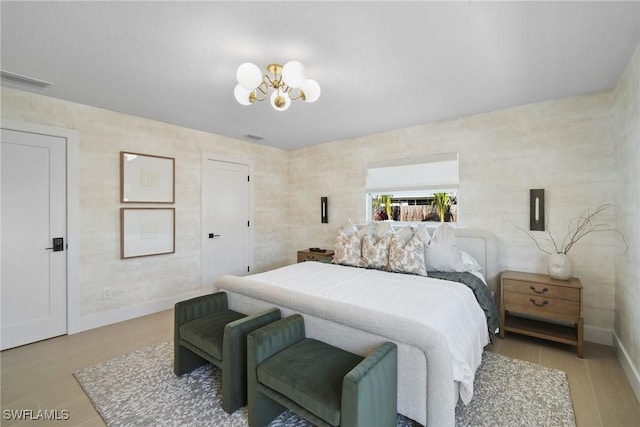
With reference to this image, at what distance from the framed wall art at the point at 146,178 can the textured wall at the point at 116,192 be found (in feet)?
0.23

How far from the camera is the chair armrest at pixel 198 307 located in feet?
7.45

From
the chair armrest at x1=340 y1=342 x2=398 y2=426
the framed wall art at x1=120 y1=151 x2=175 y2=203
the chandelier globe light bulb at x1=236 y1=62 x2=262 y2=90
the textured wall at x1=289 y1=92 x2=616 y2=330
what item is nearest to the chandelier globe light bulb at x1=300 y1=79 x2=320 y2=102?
the chandelier globe light bulb at x1=236 y1=62 x2=262 y2=90

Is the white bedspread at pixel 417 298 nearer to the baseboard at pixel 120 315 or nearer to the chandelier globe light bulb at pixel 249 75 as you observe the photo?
the chandelier globe light bulb at pixel 249 75

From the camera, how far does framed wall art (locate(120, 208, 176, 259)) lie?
3.45 m

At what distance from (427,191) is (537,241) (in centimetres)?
135

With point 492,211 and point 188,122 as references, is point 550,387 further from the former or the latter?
point 188,122

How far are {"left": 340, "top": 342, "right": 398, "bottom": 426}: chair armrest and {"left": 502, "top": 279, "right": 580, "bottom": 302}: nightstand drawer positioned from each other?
1885 mm

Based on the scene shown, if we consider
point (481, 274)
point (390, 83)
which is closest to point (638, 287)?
point (481, 274)

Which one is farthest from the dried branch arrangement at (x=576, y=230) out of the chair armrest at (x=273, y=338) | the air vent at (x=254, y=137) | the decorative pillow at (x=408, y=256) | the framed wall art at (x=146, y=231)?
the framed wall art at (x=146, y=231)

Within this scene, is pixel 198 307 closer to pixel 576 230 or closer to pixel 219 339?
pixel 219 339

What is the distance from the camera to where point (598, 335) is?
277 centimetres

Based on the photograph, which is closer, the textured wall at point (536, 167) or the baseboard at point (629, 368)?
the baseboard at point (629, 368)

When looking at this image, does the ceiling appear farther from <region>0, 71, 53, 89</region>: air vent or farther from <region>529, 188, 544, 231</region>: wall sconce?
<region>529, 188, 544, 231</region>: wall sconce

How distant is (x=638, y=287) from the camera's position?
2025 millimetres
